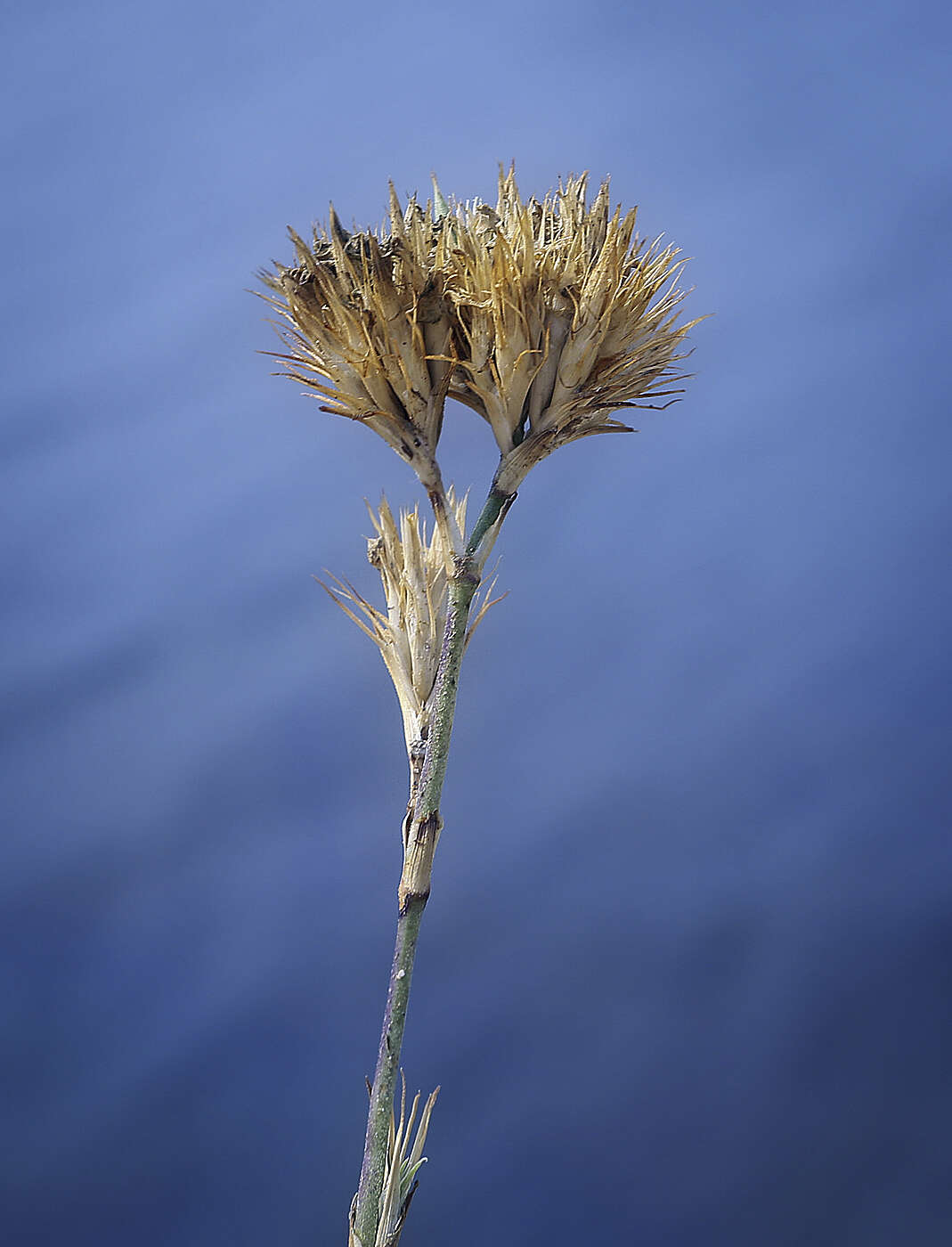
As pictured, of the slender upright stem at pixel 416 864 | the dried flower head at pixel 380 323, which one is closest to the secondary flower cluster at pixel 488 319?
the dried flower head at pixel 380 323

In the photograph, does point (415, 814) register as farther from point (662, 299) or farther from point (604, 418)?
point (662, 299)

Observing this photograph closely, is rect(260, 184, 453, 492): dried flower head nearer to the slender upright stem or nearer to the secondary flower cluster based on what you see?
the secondary flower cluster

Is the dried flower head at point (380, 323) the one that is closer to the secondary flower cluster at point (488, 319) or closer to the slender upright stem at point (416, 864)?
the secondary flower cluster at point (488, 319)

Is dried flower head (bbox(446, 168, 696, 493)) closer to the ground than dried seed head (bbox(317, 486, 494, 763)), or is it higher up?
higher up

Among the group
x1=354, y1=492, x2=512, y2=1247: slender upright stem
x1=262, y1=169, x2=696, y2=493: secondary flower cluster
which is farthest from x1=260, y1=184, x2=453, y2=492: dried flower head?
x1=354, y1=492, x2=512, y2=1247: slender upright stem

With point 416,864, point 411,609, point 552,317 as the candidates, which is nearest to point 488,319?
point 552,317
